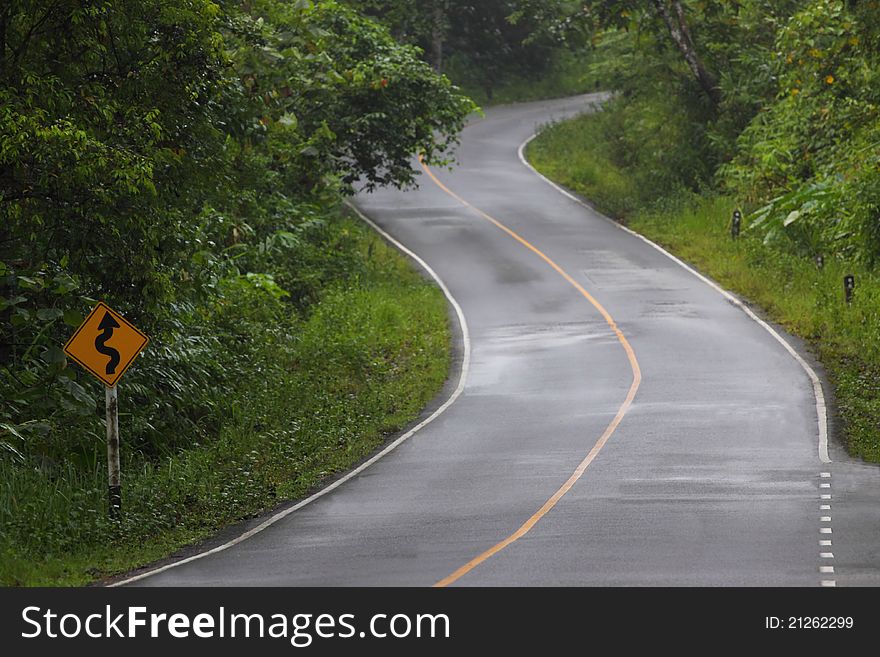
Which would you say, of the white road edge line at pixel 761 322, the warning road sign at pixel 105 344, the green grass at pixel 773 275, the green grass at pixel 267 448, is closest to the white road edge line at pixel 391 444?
the green grass at pixel 267 448

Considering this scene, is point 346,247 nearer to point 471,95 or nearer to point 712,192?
point 712,192

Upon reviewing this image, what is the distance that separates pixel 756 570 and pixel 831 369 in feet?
46.3

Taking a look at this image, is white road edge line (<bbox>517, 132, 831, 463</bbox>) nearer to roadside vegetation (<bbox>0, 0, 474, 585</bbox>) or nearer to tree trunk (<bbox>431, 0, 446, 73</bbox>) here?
A: roadside vegetation (<bbox>0, 0, 474, 585</bbox>)

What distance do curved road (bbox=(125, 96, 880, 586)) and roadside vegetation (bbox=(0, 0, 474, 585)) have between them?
4.19 ft

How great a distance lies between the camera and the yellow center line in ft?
46.4

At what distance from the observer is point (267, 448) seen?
67.7 ft

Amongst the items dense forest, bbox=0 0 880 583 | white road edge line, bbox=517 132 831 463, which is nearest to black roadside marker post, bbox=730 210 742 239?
dense forest, bbox=0 0 880 583

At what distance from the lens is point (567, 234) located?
42719 millimetres

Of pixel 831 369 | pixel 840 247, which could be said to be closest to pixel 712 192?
pixel 840 247

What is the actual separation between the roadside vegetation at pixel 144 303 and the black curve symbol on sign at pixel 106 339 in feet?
3.58

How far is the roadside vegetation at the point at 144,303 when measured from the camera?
52.6 ft

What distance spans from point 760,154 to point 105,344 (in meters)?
27.0

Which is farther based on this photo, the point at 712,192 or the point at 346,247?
the point at 712,192
